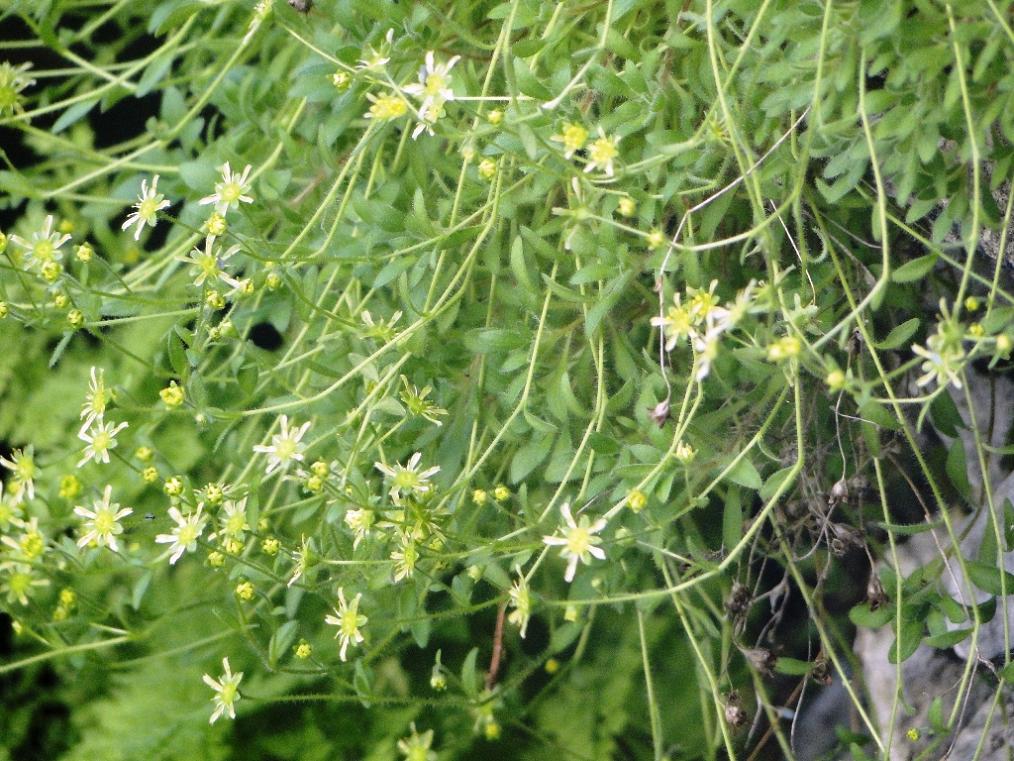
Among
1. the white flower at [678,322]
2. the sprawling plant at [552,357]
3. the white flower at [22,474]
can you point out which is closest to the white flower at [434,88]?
the sprawling plant at [552,357]

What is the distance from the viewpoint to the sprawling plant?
30.0 inches

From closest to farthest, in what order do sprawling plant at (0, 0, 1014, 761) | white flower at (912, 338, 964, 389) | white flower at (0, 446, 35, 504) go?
white flower at (912, 338, 964, 389), sprawling plant at (0, 0, 1014, 761), white flower at (0, 446, 35, 504)


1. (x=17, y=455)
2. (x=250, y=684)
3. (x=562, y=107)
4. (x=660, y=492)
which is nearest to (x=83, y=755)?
(x=250, y=684)

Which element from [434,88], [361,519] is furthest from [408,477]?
[434,88]

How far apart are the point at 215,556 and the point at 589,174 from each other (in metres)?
0.42

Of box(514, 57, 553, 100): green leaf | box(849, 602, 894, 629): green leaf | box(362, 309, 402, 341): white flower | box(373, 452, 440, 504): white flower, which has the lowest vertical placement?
box(849, 602, 894, 629): green leaf

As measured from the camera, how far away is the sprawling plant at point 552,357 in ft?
2.50

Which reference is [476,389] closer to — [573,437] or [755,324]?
[573,437]

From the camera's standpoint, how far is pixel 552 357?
982 mm

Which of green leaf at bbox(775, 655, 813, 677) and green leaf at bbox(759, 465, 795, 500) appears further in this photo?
green leaf at bbox(775, 655, 813, 677)

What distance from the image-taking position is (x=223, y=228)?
0.81m

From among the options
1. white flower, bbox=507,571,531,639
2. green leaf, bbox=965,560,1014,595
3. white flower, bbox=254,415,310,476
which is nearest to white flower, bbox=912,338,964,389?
green leaf, bbox=965,560,1014,595

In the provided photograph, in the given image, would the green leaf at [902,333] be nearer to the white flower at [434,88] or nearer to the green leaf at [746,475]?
the green leaf at [746,475]

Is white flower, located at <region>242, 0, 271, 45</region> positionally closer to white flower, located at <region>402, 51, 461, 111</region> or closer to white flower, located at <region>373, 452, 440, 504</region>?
white flower, located at <region>402, 51, 461, 111</region>
